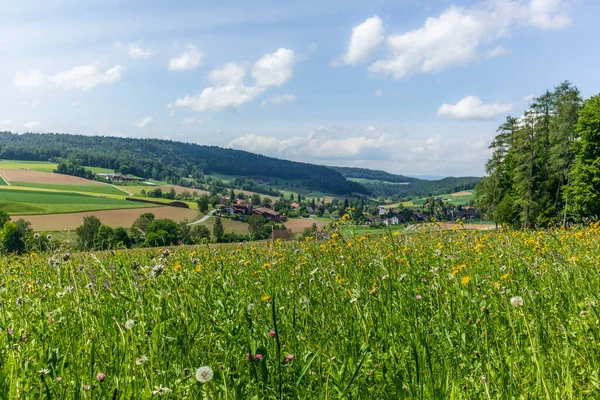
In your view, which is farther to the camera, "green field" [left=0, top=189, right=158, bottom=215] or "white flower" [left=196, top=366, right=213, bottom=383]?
"green field" [left=0, top=189, right=158, bottom=215]

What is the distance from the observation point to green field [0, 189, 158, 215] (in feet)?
286

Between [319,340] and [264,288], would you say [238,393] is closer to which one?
[319,340]

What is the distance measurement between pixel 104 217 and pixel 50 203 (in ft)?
83.5

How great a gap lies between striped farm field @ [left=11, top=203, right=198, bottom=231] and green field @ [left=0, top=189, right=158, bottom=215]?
6.22m

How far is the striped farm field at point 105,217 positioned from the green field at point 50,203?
6219 mm

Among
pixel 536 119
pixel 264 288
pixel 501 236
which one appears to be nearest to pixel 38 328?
pixel 264 288

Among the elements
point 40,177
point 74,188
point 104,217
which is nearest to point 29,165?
point 40,177

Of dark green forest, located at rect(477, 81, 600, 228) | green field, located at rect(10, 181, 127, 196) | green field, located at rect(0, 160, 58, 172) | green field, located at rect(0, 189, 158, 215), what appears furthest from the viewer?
green field, located at rect(0, 160, 58, 172)

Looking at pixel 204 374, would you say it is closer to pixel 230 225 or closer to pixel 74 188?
pixel 230 225

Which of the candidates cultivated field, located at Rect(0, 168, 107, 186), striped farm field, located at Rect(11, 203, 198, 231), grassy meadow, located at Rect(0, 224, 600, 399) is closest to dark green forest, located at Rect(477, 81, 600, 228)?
grassy meadow, located at Rect(0, 224, 600, 399)

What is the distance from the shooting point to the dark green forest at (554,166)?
3322cm

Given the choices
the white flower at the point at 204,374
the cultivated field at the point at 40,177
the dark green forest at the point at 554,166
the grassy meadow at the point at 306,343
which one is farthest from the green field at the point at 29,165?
the white flower at the point at 204,374

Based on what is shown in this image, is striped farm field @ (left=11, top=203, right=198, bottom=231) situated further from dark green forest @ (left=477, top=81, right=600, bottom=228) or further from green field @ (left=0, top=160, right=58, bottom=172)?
green field @ (left=0, top=160, right=58, bottom=172)

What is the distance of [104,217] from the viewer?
266 feet
